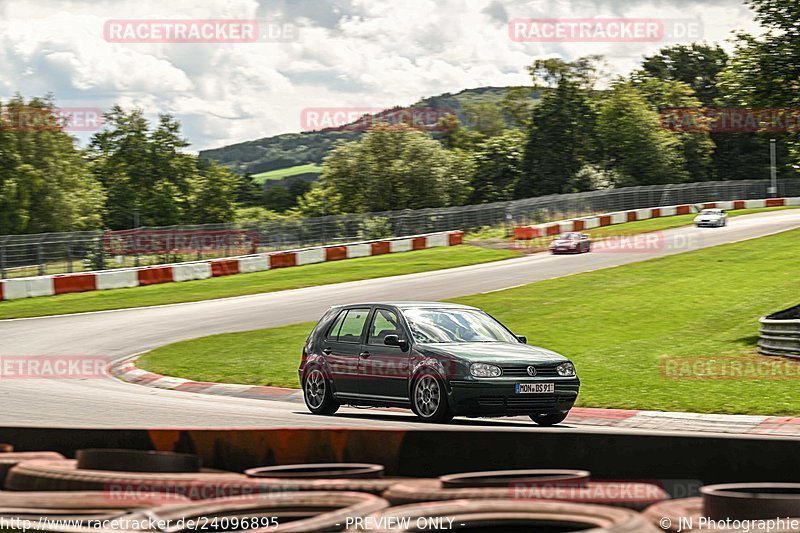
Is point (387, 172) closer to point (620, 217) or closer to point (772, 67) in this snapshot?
point (620, 217)

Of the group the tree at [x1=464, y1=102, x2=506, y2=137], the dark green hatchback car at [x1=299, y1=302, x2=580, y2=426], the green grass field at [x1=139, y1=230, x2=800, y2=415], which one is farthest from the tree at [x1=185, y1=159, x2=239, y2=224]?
the dark green hatchback car at [x1=299, y1=302, x2=580, y2=426]

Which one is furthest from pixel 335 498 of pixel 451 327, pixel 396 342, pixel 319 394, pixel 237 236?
pixel 237 236

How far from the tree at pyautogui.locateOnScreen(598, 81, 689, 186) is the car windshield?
77.5m

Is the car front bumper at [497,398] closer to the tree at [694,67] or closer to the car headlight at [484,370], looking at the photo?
the car headlight at [484,370]

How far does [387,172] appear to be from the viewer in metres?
83.2

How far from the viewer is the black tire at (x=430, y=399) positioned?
12.9 m

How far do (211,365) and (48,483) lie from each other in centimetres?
1463

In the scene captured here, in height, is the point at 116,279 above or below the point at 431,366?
below

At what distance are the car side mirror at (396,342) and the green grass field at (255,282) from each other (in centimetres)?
1881

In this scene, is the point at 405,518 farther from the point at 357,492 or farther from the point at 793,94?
the point at 793,94

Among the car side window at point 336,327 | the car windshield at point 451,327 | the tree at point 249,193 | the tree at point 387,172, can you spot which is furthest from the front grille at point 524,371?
the tree at point 249,193

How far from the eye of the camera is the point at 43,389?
16.8 m

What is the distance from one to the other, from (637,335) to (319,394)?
897 cm

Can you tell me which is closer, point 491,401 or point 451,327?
point 491,401
